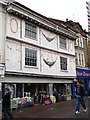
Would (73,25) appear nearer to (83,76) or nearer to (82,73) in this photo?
(82,73)

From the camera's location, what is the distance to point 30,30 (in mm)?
17734

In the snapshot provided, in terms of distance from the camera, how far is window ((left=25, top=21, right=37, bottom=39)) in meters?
17.3

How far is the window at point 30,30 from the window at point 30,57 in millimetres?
1354

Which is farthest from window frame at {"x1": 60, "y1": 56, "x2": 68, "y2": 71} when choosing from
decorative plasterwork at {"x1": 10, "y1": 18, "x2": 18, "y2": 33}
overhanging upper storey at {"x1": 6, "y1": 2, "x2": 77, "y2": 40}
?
decorative plasterwork at {"x1": 10, "y1": 18, "x2": 18, "y2": 33}

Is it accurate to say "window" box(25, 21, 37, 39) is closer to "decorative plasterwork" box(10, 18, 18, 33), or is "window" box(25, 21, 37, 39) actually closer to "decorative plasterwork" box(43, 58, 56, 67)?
"decorative plasterwork" box(10, 18, 18, 33)

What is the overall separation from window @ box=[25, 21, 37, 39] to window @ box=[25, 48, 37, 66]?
4.44 feet

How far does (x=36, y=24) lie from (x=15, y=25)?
2.76 m

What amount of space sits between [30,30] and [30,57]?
2.35 meters

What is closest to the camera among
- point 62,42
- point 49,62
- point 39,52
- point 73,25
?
point 39,52

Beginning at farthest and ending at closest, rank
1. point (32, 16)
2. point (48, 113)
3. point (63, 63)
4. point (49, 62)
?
point (63, 63) → point (49, 62) → point (32, 16) → point (48, 113)

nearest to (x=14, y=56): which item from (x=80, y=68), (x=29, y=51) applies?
(x=29, y=51)

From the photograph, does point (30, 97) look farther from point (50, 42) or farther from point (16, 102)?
point (50, 42)

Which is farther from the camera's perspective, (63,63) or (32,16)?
(63,63)

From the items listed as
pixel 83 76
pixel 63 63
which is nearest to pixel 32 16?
pixel 63 63
